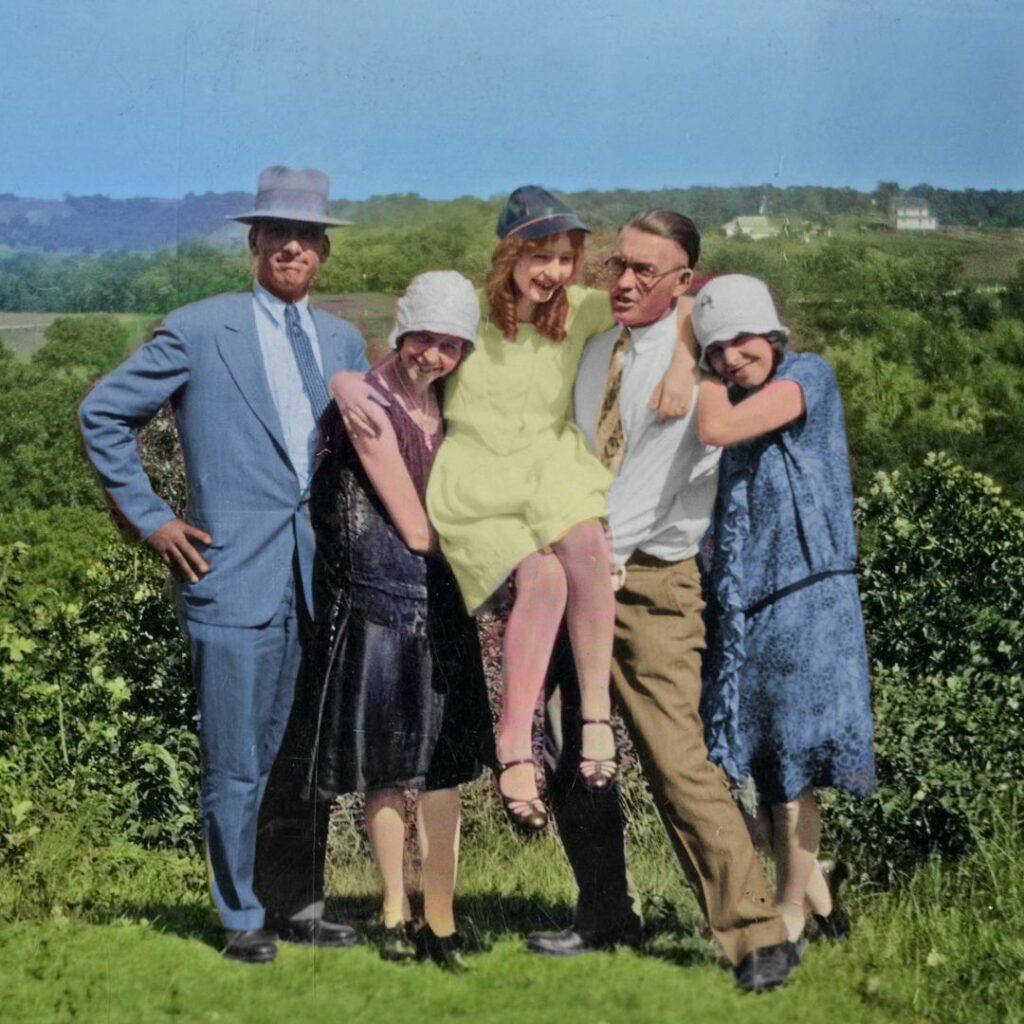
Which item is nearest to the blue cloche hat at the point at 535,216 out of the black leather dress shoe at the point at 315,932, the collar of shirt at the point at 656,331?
the collar of shirt at the point at 656,331

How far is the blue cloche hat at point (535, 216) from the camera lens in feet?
18.1

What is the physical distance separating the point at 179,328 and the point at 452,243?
94cm

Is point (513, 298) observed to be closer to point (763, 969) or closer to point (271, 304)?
point (271, 304)

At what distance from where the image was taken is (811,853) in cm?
573

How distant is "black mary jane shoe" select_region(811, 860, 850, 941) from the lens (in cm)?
576

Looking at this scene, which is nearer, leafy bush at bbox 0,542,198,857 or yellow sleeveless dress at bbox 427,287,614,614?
yellow sleeveless dress at bbox 427,287,614,614

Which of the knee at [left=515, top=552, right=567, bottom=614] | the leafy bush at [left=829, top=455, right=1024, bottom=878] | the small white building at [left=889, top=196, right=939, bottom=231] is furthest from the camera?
the small white building at [left=889, top=196, right=939, bottom=231]

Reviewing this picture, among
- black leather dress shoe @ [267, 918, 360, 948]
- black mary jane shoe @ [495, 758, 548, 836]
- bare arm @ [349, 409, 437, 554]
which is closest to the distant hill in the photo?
bare arm @ [349, 409, 437, 554]

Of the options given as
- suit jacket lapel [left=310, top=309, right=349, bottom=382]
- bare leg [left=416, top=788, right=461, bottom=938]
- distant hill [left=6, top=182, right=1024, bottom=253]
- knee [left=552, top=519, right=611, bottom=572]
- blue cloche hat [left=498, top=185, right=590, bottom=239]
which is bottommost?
bare leg [left=416, top=788, right=461, bottom=938]

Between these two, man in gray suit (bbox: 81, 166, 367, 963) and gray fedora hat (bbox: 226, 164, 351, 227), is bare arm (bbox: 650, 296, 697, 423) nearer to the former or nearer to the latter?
man in gray suit (bbox: 81, 166, 367, 963)

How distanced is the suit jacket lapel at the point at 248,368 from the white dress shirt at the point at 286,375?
2 cm

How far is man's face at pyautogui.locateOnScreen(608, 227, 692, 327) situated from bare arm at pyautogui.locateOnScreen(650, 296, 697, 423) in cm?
10

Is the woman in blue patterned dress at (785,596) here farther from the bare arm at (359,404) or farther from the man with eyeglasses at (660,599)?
the bare arm at (359,404)

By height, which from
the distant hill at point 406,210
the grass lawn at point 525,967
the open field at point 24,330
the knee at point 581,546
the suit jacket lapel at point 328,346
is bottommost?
the grass lawn at point 525,967
